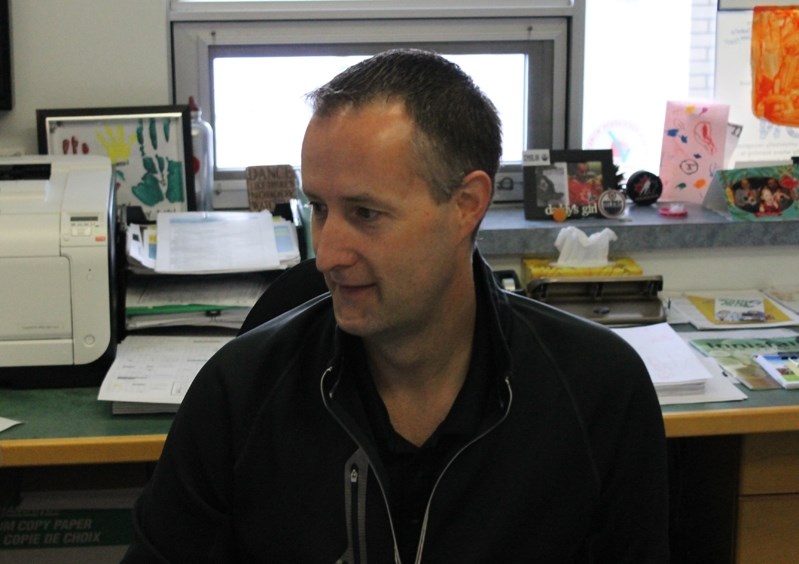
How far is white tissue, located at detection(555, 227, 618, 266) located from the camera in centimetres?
241

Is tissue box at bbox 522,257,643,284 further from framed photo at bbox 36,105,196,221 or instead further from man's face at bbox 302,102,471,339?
man's face at bbox 302,102,471,339

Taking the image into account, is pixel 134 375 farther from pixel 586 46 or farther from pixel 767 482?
pixel 586 46

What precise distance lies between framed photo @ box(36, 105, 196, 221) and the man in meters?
1.20

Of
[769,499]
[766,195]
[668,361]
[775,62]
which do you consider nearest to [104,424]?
[668,361]

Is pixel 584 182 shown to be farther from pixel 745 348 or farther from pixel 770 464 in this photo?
pixel 770 464

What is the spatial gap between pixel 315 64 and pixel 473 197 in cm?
148

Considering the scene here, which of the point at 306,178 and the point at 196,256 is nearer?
the point at 306,178

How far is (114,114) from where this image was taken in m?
2.38

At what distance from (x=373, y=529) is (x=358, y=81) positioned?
1.64 ft

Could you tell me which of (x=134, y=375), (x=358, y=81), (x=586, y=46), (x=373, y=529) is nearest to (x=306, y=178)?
(x=358, y=81)

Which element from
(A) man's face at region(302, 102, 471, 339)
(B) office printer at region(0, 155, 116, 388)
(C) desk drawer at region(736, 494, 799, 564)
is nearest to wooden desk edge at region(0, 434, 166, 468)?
(B) office printer at region(0, 155, 116, 388)

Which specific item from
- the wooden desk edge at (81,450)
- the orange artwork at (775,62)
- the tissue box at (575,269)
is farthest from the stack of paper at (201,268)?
the orange artwork at (775,62)

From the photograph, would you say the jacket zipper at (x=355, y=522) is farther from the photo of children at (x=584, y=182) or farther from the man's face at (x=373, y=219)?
the photo of children at (x=584, y=182)

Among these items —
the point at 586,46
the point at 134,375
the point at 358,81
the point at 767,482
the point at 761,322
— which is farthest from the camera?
the point at 586,46
